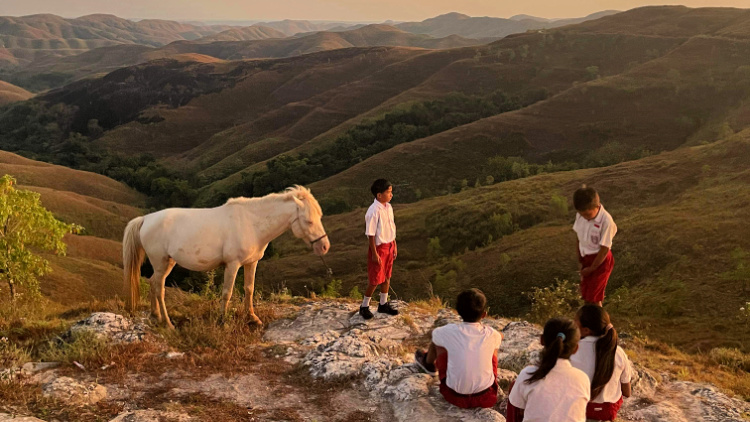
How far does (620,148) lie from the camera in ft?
185

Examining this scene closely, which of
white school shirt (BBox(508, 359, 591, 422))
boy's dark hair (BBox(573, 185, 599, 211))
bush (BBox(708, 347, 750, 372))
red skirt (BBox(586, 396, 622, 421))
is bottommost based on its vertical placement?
bush (BBox(708, 347, 750, 372))

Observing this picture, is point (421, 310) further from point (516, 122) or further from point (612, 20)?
point (612, 20)

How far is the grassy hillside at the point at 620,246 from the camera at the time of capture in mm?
16172

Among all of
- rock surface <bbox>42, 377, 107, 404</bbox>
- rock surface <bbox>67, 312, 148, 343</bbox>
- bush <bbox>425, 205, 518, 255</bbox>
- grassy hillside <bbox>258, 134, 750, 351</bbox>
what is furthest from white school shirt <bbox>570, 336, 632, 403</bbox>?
bush <bbox>425, 205, 518, 255</bbox>

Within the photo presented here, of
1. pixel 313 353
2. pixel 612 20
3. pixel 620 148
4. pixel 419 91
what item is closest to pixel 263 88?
pixel 419 91

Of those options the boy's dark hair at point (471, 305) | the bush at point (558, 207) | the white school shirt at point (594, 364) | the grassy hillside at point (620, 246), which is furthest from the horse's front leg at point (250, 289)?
the bush at point (558, 207)

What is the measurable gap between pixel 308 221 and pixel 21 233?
10.6m

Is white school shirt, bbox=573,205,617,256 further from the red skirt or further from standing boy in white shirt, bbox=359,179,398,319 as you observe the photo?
standing boy in white shirt, bbox=359,179,398,319

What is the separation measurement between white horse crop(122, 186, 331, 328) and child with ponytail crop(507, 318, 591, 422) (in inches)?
160

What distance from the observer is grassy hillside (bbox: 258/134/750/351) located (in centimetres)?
1617

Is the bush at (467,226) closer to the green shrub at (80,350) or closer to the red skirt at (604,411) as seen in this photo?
the red skirt at (604,411)

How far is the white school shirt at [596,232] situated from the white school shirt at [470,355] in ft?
7.54

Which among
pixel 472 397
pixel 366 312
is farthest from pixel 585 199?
pixel 366 312

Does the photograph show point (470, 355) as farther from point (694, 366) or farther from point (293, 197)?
point (694, 366)
